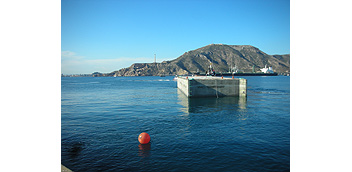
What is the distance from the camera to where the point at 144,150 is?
12469 millimetres

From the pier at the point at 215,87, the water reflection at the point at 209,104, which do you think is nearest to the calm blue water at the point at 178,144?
the water reflection at the point at 209,104

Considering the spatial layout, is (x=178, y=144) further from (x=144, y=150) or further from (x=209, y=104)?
(x=209, y=104)

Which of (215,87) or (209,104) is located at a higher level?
(215,87)

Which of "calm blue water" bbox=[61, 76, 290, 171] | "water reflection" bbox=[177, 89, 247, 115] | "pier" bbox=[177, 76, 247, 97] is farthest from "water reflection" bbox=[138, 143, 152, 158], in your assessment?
"pier" bbox=[177, 76, 247, 97]

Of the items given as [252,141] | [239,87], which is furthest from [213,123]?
[239,87]

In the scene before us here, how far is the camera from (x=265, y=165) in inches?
417

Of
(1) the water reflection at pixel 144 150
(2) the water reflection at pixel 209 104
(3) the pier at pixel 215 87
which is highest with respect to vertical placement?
(3) the pier at pixel 215 87

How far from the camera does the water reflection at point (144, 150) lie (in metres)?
11.9

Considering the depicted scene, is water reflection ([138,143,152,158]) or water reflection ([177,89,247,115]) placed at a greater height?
water reflection ([177,89,247,115])

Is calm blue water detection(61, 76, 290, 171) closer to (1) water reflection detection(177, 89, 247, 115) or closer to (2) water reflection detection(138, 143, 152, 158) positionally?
(2) water reflection detection(138, 143, 152, 158)

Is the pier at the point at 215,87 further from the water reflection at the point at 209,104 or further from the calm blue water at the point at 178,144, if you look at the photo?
the calm blue water at the point at 178,144

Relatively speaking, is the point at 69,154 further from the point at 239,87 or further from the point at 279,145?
the point at 239,87

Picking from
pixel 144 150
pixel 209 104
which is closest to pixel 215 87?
pixel 209 104

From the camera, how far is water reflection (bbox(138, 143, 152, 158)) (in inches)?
467
